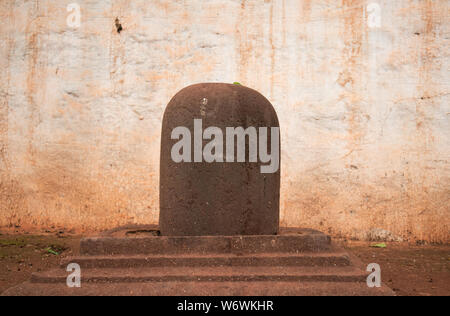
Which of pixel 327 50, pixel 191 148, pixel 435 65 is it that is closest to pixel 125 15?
pixel 327 50

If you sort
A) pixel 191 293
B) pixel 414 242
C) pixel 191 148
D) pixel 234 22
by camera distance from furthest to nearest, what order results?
pixel 234 22
pixel 414 242
pixel 191 148
pixel 191 293

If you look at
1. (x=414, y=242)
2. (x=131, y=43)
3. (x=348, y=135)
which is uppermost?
(x=131, y=43)

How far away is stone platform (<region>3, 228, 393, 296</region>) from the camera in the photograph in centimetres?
187

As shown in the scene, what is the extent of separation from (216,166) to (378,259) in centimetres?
208

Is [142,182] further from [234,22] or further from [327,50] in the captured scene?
[327,50]

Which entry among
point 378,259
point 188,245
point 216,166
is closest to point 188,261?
point 188,245

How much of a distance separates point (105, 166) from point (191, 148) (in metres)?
2.29

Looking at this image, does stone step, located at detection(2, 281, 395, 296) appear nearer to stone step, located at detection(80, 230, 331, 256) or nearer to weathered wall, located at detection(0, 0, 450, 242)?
stone step, located at detection(80, 230, 331, 256)

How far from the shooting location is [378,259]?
11.4ft

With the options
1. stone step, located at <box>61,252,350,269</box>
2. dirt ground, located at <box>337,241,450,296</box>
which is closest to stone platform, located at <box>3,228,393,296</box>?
stone step, located at <box>61,252,350,269</box>

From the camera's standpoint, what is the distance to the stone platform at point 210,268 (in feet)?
6.14

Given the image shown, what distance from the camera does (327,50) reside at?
4281 millimetres

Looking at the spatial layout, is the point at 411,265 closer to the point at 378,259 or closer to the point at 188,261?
the point at 378,259

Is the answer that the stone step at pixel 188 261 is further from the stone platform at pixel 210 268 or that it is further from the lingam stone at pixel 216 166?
the lingam stone at pixel 216 166
